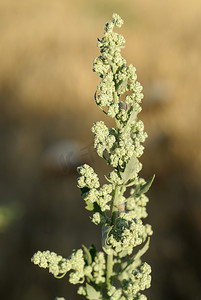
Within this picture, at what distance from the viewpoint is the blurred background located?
695cm

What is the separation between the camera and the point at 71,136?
32.3 ft

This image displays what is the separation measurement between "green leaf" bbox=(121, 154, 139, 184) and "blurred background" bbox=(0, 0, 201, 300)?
493cm

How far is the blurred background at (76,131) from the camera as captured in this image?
6.95 metres

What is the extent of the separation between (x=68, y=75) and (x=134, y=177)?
9.20m

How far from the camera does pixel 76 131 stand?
9953 mm

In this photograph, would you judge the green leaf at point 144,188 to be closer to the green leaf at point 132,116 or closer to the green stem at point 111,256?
the green stem at point 111,256

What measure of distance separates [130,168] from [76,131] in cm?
778

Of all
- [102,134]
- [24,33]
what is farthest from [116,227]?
[24,33]

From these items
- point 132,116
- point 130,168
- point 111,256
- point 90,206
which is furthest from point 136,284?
point 132,116

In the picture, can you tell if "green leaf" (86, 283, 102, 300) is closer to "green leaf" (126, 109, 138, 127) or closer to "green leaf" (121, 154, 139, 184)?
"green leaf" (121, 154, 139, 184)

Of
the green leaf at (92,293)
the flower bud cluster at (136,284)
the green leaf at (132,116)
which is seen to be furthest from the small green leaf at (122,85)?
the green leaf at (92,293)

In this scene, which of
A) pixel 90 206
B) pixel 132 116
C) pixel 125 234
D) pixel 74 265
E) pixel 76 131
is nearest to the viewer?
pixel 125 234

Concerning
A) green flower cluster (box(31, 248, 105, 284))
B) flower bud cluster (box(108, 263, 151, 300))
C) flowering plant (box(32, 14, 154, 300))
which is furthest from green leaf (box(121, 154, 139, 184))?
green flower cluster (box(31, 248, 105, 284))

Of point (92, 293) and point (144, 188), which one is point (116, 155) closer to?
point (144, 188)
